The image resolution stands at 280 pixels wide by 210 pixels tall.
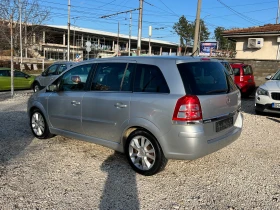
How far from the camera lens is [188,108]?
3.51m

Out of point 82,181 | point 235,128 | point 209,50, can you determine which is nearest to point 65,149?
point 82,181

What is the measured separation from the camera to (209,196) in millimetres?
3436

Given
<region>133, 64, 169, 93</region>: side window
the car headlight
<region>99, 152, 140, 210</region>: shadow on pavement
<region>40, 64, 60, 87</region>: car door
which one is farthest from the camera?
<region>40, 64, 60, 87</region>: car door

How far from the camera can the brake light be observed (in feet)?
11.5

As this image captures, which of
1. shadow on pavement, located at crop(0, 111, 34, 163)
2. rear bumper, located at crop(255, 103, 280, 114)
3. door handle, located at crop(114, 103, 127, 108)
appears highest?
door handle, located at crop(114, 103, 127, 108)

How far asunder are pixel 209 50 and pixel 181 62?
42.0 ft

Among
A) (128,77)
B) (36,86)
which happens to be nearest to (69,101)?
(128,77)

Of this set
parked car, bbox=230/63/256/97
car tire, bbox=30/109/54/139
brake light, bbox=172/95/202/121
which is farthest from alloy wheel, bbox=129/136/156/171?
parked car, bbox=230/63/256/97

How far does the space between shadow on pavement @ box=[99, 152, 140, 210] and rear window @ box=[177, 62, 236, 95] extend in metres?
1.47

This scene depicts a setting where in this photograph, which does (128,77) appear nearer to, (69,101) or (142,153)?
(142,153)

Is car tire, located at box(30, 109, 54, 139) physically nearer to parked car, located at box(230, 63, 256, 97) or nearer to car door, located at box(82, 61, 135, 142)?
car door, located at box(82, 61, 135, 142)

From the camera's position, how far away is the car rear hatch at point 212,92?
362cm

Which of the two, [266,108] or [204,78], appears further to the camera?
[266,108]

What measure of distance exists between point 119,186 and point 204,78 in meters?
1.87
